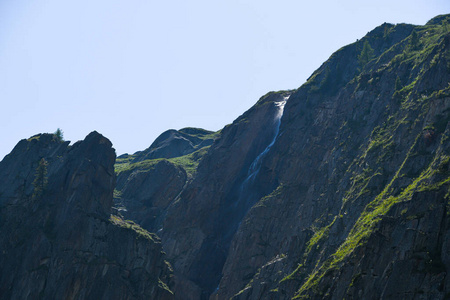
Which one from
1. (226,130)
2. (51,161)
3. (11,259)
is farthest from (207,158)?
(11,259)

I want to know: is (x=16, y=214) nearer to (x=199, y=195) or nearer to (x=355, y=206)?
(x=199, y=195)

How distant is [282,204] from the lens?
136125 mm

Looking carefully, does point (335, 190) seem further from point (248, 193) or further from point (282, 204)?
point (248, 193)

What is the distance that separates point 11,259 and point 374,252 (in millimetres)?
82690

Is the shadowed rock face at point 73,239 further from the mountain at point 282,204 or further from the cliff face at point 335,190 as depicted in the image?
the cliff face at point 335,190

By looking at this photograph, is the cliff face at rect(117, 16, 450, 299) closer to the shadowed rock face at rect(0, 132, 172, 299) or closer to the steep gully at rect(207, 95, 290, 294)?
the steep gully at rect(207, 95, 290, 294)

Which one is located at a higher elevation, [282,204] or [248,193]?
[248,193]

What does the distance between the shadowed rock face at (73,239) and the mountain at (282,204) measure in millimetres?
313

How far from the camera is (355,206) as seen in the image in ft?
340

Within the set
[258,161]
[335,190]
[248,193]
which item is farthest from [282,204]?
[258,161]

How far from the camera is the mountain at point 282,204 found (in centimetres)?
7894

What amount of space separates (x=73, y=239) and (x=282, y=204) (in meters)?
54.0

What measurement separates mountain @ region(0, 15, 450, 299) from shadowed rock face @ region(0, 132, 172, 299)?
313 mm

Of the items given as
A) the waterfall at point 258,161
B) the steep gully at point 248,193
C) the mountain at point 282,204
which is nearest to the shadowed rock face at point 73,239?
the mountain at point 282,204
